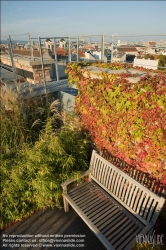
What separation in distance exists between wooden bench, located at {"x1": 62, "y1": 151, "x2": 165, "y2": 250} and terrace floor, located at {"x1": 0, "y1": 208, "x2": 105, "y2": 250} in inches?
10.7

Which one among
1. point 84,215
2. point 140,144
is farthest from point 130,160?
point 84,215

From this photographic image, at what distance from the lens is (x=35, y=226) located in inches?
121

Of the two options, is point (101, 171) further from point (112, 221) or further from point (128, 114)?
point (128, 114)

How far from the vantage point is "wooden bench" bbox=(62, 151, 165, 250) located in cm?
239

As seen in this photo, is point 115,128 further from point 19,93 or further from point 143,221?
point 19,93

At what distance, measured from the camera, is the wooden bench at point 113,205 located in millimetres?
2389

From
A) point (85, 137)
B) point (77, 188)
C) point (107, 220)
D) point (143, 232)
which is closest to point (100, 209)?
point (107, 220)

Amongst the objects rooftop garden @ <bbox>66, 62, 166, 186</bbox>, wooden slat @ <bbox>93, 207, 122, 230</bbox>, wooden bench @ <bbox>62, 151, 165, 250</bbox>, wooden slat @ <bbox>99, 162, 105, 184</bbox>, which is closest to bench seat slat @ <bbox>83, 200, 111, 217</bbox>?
wooden bench @ <bbox>62, 151, 165, 250</bbox>

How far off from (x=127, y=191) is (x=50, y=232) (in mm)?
1578

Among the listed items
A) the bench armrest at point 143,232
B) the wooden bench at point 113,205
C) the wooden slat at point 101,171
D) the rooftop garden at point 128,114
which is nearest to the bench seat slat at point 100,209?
the wooden bench at point 113,205

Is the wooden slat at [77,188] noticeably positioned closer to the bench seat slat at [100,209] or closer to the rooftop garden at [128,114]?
the bench seat slat at [100,209]

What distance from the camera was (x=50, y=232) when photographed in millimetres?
2955

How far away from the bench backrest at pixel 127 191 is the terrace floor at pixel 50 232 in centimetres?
A: 83

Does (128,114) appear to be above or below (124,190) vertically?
above
